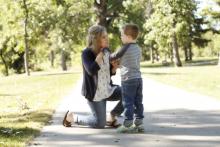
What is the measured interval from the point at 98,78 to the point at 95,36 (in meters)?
0.74

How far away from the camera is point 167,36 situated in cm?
5666

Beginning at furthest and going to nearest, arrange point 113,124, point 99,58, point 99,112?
point 113,124, point 99,112, point 99,58

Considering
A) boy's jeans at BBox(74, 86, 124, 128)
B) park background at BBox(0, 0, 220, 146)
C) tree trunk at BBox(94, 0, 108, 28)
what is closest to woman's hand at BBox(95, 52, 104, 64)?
boy's jeans at BBox(74, 86, 124, 128)

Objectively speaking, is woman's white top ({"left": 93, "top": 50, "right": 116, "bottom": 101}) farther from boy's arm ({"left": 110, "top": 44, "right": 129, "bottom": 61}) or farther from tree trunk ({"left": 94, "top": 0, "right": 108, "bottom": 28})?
tree trunk ({"left": 94, "top": 0, "right": 108, "bottom": 28})

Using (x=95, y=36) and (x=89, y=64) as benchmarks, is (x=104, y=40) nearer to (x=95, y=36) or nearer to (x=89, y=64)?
(x=95, y=36)

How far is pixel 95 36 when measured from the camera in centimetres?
960

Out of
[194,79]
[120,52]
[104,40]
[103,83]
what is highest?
[104,40]

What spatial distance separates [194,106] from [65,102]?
167 inches

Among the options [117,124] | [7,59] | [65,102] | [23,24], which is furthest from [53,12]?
[117,124]

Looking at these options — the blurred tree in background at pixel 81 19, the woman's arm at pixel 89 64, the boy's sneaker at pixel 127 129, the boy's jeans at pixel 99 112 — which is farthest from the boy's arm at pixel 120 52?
the blurred tree in background at pixel 81 19

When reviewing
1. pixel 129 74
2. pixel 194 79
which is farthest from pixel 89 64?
pixel 194 79

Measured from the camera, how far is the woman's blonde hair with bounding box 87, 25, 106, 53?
9562 millimetres

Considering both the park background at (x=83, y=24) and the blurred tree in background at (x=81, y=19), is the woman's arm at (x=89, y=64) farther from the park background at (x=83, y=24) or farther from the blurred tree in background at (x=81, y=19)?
the blurred tree in background at (x=81, y=19)

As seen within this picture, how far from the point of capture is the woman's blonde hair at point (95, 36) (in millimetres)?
9562
